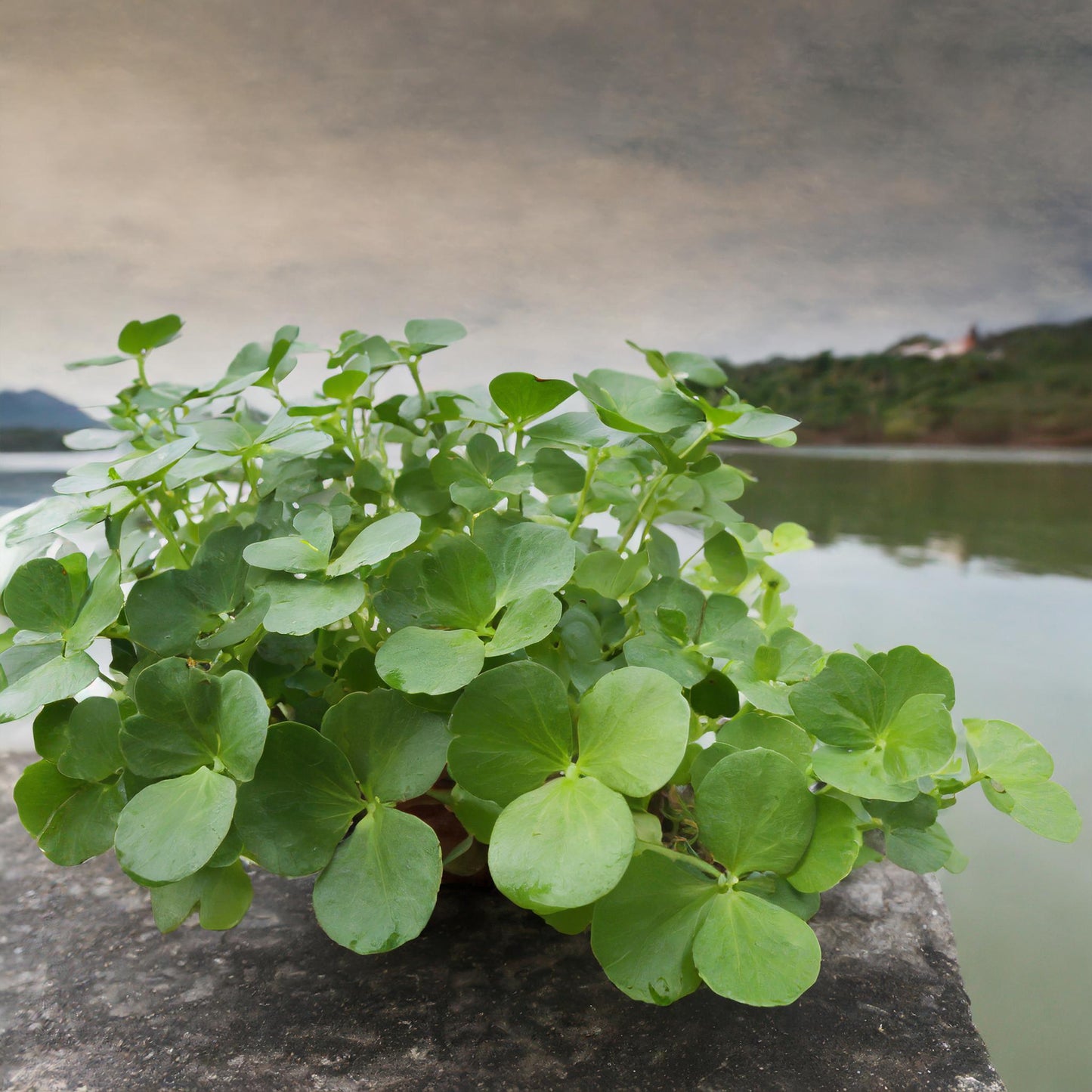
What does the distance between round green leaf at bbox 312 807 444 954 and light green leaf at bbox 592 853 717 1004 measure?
71mm

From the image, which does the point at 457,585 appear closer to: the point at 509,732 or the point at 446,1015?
the point at 509,732

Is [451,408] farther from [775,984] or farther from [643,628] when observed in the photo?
[775,984]

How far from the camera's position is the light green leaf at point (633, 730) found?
0.28 metres

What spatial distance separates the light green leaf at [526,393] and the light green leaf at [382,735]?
166mm

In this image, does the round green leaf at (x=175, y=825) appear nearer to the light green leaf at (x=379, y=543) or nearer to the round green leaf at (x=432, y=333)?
the light green leaf at (x=379, y=543)

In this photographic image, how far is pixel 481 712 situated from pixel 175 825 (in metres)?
0.12

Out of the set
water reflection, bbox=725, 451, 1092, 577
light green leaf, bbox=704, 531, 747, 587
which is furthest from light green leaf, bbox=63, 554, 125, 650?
water reflection, bbox=725, 451, 1092, 577

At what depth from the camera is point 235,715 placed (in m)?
0.31

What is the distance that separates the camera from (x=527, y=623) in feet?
1.03

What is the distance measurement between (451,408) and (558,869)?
11.5 inches

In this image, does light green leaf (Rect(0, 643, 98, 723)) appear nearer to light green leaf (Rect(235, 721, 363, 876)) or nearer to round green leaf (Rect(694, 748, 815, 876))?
light green leaf (Rect(235, 721, 363, 876))

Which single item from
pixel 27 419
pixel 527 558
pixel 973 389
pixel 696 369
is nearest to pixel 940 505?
pixel 973 389

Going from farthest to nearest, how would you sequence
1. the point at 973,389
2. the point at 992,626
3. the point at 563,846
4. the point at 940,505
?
the point at 973,389 → the point at 940,505 → the point at 992,626 → the point at 563,846

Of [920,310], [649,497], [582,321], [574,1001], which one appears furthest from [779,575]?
[920,310]
